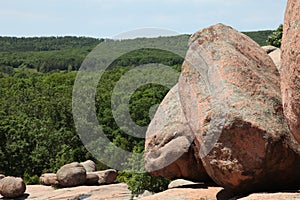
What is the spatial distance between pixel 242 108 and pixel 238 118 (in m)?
0.26

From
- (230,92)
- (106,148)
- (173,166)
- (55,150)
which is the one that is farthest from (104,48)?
(230,92)

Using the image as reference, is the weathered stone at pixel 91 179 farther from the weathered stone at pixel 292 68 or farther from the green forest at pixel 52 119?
the weathered stone at pixel 292 68

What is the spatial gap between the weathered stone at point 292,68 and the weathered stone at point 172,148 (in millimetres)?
4042

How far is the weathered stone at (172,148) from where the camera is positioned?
12.0 metres

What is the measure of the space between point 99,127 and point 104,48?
10117mm

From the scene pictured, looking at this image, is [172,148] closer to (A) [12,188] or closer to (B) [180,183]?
(B) [180,183]

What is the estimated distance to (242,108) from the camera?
30.5 feet

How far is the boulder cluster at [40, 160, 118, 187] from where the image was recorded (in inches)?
1266

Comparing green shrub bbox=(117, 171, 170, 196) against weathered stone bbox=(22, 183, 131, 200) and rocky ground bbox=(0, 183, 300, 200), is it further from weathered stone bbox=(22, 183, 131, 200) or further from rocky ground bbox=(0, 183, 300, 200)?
weathered stone bbox=(22, 183, 131, 200)

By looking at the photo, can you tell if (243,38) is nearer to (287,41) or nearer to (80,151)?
(287,41)

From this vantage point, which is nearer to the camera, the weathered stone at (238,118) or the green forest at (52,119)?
the weathered stone at (238,118)

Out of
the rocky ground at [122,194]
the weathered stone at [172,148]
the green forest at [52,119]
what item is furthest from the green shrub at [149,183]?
the green forest at [52,119]

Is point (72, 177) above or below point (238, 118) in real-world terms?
below

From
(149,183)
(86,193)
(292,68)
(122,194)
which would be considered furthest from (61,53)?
(292,68)
